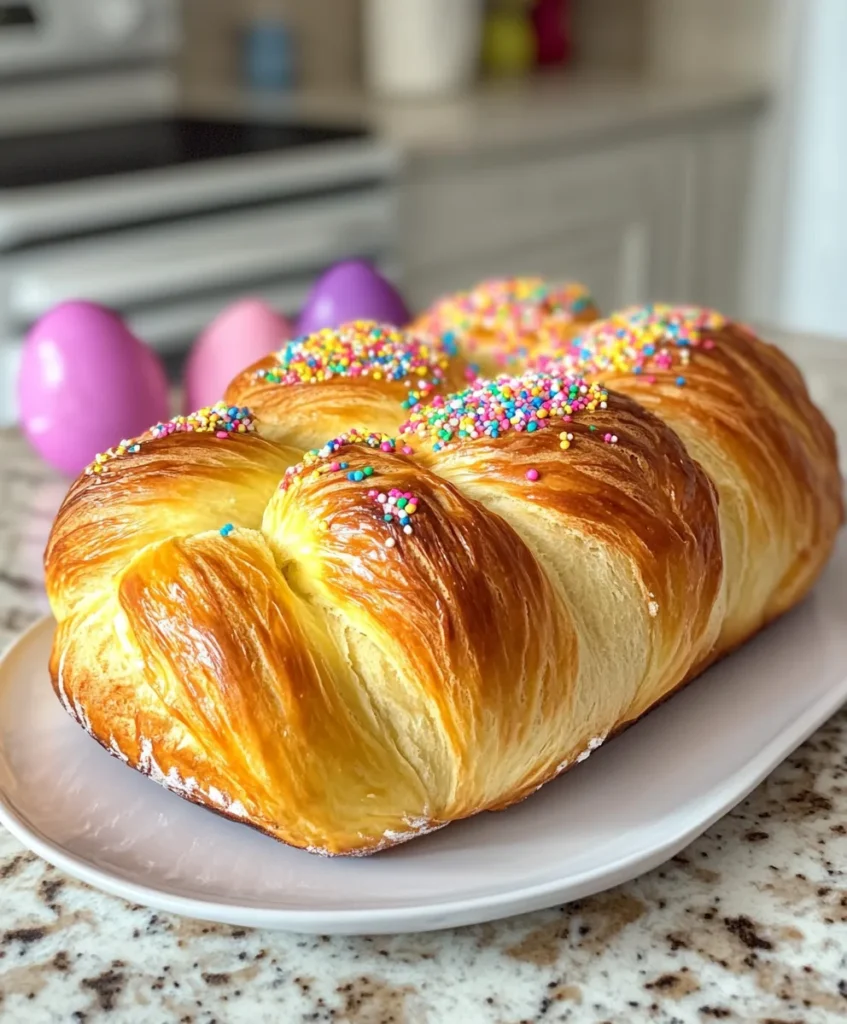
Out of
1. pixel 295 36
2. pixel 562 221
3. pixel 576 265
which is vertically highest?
pixel 295 36

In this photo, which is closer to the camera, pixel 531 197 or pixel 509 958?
pixel 509 958

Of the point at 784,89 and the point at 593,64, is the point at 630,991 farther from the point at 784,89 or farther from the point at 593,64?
the point at 593,64

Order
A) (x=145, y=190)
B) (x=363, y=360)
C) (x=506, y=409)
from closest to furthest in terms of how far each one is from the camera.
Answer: (x=506, y=409)
(x=363, y=360)
(x=145, y=190)

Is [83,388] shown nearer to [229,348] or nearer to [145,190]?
[229,348]

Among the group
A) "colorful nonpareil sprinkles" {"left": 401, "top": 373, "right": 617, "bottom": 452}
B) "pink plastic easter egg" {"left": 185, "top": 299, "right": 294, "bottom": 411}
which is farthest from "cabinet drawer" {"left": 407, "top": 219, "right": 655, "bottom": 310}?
"colorful nonpareil sprinkles" {"left": 401, "top": 373, "right": 617, "bottom": 452}

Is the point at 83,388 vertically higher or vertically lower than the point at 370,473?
lower

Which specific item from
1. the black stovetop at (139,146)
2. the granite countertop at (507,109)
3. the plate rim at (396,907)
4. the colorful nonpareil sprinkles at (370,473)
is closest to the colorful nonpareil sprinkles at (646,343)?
the colorful nonpareil sprinkles at (370,473)

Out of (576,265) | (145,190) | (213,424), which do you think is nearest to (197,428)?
(213,424)

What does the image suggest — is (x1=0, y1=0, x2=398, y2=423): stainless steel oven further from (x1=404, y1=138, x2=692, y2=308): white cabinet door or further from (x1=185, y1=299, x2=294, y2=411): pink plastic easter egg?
(x1=185, y1=299, x2=294, y2=411): pink plastic easter egg

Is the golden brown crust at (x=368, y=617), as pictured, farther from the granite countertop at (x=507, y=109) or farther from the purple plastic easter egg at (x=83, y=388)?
the granite countertop at (x=507, y=109)
